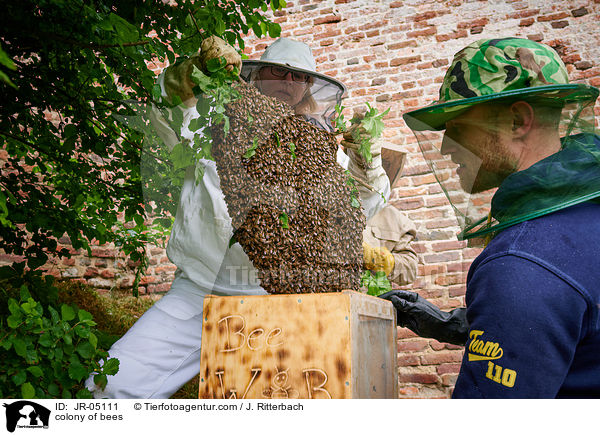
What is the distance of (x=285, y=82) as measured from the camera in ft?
4.90

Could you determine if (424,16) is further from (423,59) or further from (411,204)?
(411,204)

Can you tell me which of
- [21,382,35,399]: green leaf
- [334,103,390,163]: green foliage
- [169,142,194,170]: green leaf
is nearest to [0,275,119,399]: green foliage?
[21,382,35,399]: green leaf

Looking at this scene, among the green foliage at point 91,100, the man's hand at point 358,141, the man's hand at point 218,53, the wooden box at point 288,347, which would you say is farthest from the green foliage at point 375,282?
the man's hand at point 218,53

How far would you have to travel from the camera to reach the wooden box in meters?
1.12

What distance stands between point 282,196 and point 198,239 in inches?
20.6

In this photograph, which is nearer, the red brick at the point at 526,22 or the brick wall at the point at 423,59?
the brick wall at the point at 423,59

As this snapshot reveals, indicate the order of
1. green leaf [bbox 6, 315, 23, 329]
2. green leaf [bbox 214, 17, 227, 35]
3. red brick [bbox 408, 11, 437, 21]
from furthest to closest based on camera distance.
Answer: red brick [bbox 408, 11, 437, 21]
green leaf [bbox 214, 17, 227, 35]
green leaf [bbox 6, 315, 23, 329]

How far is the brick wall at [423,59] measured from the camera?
1.54 m

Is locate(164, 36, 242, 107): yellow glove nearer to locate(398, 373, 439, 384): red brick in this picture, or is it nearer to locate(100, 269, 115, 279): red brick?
locate(398, 373, 439, 384): red brick

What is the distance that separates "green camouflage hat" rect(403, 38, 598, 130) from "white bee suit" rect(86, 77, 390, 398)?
1.68 ft

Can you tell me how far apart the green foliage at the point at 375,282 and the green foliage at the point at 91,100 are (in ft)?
2.60

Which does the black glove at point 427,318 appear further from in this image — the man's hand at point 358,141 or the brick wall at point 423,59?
the man's hand at point 358,141
